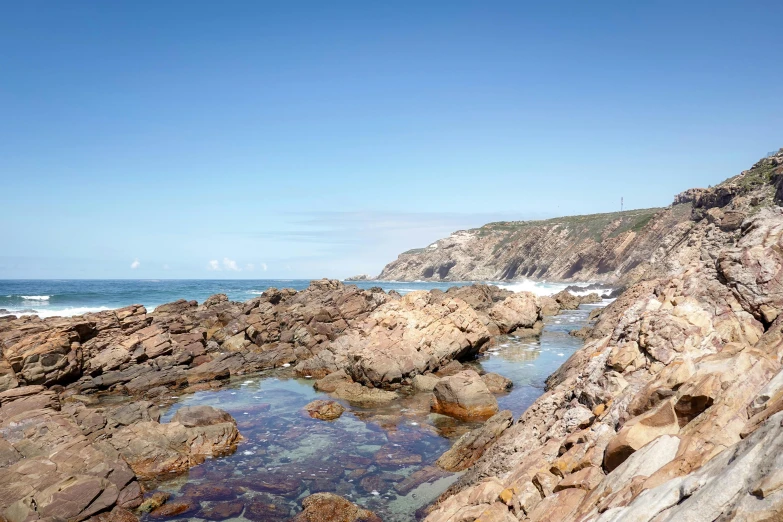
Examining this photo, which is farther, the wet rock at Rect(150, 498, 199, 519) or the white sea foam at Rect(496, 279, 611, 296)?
the white sea foam at Rect(496, 279, 611, 296)

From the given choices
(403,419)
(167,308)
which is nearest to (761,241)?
(403,419)

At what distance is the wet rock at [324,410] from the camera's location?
19.9 m

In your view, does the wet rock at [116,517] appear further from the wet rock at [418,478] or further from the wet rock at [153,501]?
the wet rock at [418,478]

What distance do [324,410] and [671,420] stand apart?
15.9 meters

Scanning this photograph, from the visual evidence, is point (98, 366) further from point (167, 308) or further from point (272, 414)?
point (167, 308)

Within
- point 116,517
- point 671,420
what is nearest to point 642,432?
point 671,420

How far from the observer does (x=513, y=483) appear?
8.34 meters

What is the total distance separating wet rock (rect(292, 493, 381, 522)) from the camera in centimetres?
1156

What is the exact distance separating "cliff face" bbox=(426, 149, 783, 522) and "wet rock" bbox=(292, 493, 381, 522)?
256 centimetres

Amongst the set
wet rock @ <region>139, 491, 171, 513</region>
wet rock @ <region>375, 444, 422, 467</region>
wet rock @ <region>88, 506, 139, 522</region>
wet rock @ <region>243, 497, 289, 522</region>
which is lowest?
wet rock @ <region>375, 444, 422, 467</region>

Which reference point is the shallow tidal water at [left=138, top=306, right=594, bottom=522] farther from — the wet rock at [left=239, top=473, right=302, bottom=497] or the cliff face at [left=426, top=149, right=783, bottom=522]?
the cliff face at [left=426, top=149, right=783, bottom=522]

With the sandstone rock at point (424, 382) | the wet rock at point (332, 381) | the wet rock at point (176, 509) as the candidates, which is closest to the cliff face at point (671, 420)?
the wet rock at point (176, 509)

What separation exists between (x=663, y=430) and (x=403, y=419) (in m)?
14.1

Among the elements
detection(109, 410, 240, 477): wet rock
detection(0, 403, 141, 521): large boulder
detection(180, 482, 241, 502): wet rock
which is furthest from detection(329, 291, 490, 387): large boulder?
detection(0, 403, 141, 521): large boulder
